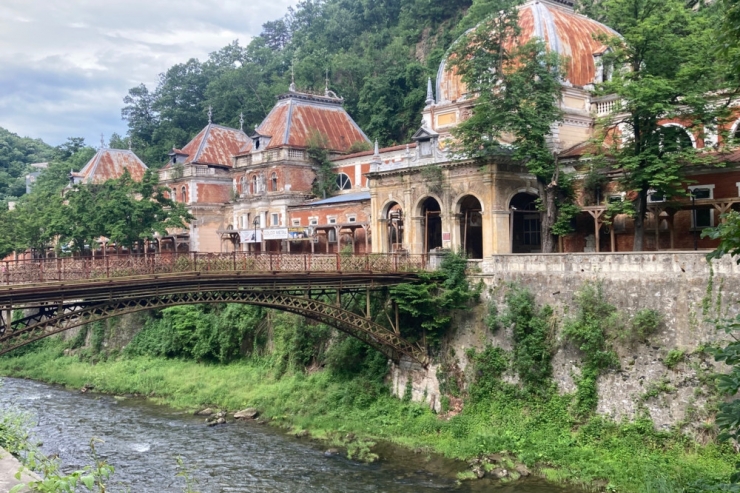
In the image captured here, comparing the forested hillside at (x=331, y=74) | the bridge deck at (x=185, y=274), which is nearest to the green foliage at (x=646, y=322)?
the bridge deck at (x=185, y=274)

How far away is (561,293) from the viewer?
2606cm

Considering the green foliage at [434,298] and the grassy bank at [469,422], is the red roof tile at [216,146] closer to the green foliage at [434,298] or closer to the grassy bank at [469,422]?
the grassy bank at [469,422]

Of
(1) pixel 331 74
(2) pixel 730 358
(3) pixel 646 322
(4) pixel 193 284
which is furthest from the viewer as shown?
(1) pixel 331 74

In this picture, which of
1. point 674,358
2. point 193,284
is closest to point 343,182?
point 193,284

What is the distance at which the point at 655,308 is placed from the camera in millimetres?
23500

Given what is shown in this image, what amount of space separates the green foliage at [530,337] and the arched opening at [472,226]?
8615 mm

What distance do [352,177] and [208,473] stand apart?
95.7 feet

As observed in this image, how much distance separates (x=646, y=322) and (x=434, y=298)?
8231 millimetres

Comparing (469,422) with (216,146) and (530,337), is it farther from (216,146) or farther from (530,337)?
(216,146)

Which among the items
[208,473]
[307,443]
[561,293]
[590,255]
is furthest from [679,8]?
[208,473]

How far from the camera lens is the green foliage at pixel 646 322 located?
76.3 feet

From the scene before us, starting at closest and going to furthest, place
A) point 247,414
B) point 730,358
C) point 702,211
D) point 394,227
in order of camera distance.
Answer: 1. point 730,358
2. point 702,211
3. point 247,414
4. point 394,227

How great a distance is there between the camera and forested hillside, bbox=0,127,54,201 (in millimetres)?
89812

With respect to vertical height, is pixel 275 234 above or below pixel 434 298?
above
